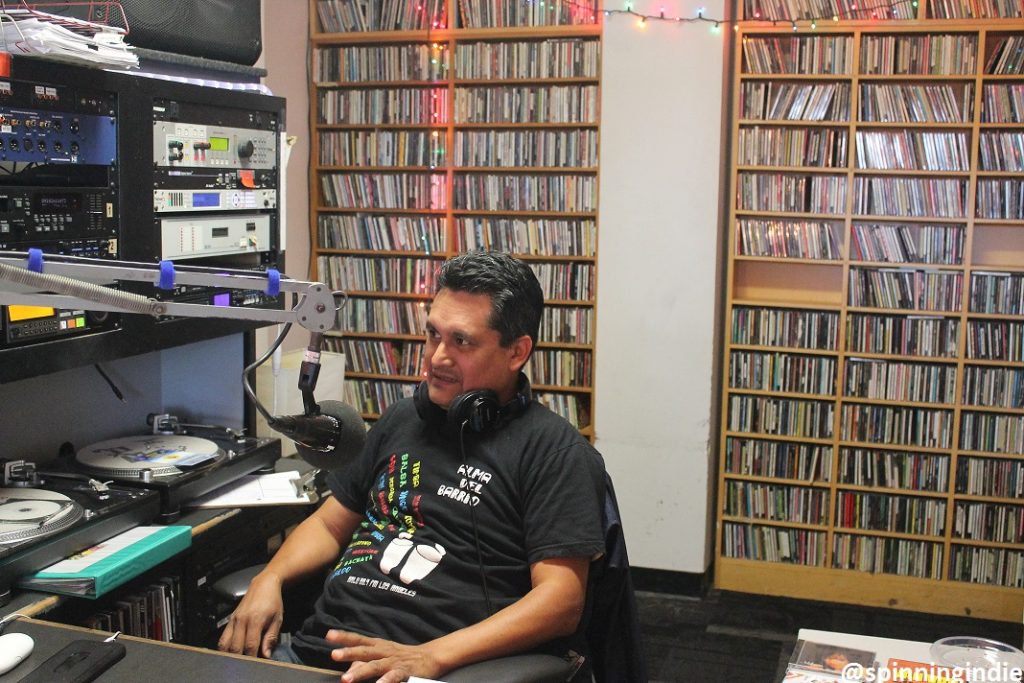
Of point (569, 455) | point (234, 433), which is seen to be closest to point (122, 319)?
point (234, 433)

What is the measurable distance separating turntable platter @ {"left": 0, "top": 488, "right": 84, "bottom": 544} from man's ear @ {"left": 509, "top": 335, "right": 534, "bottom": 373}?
3.15 ft

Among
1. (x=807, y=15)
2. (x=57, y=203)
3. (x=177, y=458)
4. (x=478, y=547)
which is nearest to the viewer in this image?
(x=478, y=547)

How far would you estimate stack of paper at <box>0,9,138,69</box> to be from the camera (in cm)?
213

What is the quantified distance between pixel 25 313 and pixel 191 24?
35.2 inches

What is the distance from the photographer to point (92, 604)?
88.7 inches

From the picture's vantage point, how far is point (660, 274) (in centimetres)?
426

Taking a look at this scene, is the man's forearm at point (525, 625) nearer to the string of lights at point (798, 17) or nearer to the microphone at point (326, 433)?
the microphone at point (326, 433)

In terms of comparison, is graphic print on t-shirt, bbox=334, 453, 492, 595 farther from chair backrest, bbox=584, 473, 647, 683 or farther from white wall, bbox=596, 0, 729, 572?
white wall, bbox=596, 0, 729, 572

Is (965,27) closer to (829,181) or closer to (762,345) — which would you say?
(829,181)

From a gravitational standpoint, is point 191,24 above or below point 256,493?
above

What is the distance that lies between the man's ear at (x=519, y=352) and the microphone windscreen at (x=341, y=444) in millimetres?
463

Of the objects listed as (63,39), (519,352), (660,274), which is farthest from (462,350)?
(660,274)

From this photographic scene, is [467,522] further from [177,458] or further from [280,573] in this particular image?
[177,458]

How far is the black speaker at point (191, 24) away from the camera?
2447 mm
